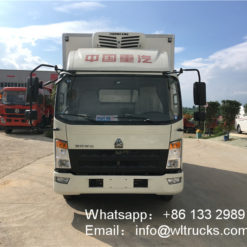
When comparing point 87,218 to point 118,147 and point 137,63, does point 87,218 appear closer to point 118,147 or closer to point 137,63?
point 118,147

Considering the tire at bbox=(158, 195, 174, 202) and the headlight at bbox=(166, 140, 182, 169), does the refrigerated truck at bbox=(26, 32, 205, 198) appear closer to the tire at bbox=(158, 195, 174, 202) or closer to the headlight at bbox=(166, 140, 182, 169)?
the headlight at bbox=(166, 140, 182, 169)

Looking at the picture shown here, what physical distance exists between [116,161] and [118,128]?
20.2 inches

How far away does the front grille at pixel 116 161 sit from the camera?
4098 millimetres

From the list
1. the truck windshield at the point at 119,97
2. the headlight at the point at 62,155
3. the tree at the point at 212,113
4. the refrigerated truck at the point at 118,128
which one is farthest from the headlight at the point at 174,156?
Answer: the tree at the point at 212,113

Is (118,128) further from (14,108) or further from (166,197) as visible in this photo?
(14,108)

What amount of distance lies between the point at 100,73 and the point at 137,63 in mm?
646

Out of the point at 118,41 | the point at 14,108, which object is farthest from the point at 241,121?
the point at 118,41

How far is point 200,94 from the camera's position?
4.82 metres

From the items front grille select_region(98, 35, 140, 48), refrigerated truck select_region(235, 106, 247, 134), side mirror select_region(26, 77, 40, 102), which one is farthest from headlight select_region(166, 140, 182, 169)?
refrigerated truck select_region(235, 106, 247, 134)

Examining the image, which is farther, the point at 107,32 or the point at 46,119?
the point at 46,119

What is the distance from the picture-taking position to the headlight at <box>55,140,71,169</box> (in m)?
4.11

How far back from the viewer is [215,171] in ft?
26.3

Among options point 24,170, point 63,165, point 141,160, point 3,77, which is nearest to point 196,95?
point 141,160

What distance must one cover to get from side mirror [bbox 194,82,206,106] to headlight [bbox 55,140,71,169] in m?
2.44
